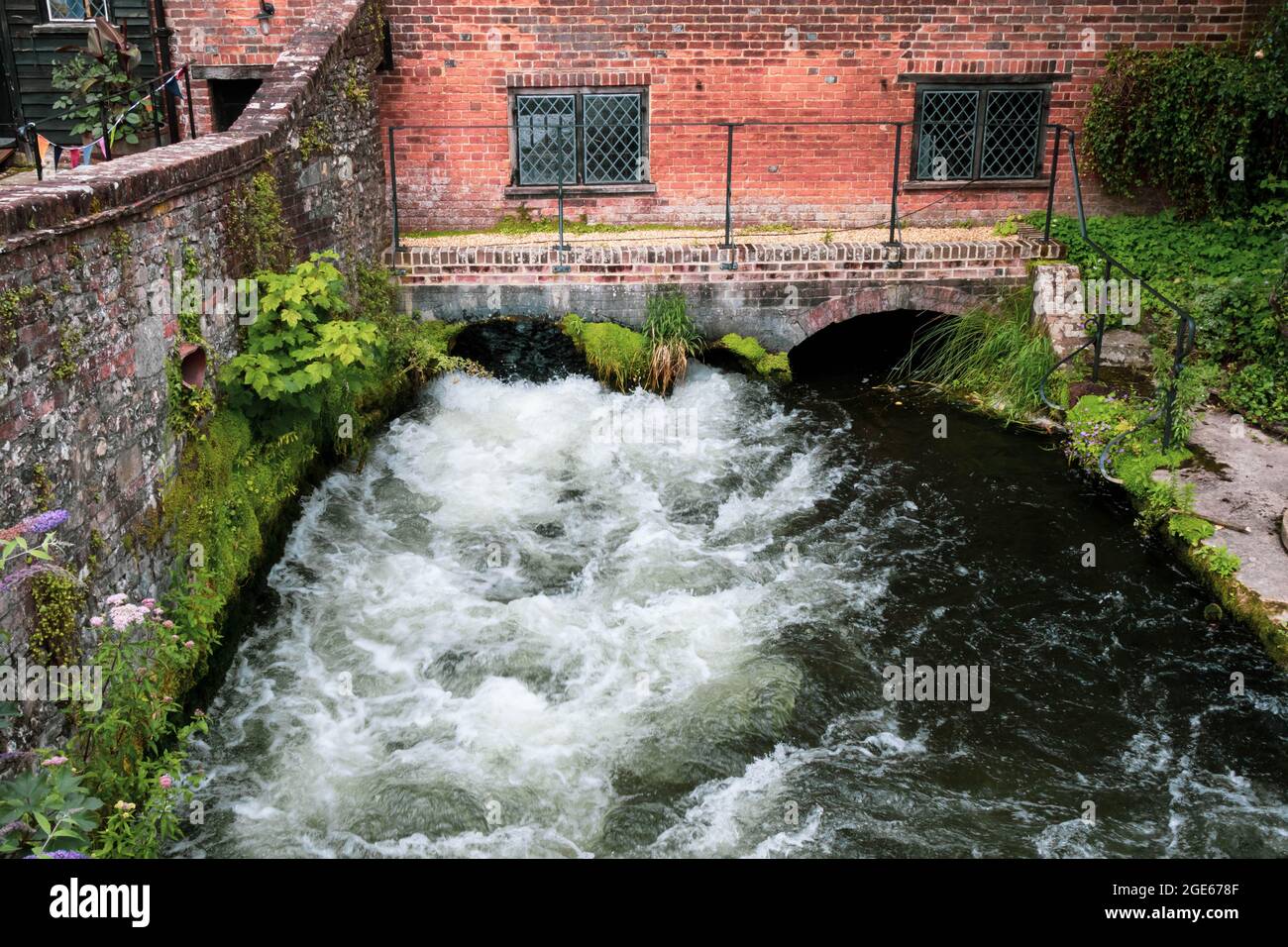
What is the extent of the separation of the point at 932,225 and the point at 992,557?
5.20 meters

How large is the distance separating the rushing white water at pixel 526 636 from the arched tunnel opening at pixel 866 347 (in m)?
1.77

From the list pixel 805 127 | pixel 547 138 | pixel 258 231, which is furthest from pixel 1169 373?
pixel 258 231

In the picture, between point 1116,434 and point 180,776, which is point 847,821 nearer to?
point 180,776

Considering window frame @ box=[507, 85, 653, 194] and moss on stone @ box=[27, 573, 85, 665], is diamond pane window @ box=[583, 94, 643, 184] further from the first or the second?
moss on stone @ box=[27, 573, 85, 665]

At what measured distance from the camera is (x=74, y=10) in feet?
41.3

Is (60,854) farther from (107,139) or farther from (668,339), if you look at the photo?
(668,339)

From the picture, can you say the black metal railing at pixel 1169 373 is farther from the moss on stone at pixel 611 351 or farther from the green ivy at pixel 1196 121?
the moss on stone at pixel 611 351

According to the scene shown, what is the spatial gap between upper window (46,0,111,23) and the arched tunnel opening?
854 cm

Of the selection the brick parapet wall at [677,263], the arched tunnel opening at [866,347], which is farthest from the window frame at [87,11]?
the arched tunnel opening at [866,347]

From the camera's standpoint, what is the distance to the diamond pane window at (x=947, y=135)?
39.9 feet

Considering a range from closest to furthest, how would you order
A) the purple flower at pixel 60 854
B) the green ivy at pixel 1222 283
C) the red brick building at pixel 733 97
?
the purple flower at pixel 60 854
the green ivy at pixel 1222 283
the red brick building at pixel 733 97

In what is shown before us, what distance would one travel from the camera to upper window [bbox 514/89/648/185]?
12.0m

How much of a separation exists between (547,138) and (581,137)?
367 millimetres

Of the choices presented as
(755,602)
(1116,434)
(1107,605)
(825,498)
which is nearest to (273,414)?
(755,602)
